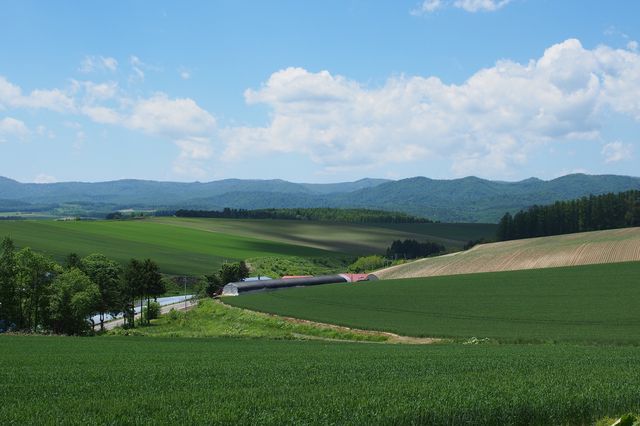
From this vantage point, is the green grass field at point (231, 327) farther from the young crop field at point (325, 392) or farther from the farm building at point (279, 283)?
the young crop field at point (325, 392)

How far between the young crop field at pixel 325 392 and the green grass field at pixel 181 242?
324ft

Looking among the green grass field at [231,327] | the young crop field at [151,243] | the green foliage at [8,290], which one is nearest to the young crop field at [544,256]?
the green grass field at [231,327]

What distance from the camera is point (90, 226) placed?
6722 inches

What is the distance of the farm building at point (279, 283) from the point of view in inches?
3644

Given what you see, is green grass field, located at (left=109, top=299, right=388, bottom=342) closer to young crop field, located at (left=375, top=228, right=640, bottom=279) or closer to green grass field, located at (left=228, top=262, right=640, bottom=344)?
green grass field, located at (left=228, top=262, right=640, bottom=344)

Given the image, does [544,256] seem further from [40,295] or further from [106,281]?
[40,295]

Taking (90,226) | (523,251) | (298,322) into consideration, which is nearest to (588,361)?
(298,322)

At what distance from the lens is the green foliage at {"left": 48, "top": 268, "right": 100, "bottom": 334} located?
204 ft

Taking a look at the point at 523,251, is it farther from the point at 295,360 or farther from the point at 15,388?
the point at 15,388

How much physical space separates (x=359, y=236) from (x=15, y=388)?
18097 cm

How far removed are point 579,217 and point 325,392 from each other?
441 feet

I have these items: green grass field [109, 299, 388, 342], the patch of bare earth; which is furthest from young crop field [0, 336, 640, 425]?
green grass field [109, 299, 388, 342]

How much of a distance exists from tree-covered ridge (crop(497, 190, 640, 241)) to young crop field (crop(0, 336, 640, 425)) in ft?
393

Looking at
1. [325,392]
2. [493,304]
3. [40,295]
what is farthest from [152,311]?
[325,392]
